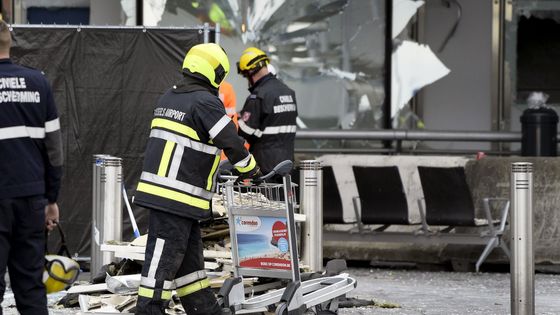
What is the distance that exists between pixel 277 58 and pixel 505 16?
280cm

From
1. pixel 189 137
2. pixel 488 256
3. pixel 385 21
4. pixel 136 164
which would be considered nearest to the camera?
pixel 189 137

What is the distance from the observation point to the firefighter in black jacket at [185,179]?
862cm

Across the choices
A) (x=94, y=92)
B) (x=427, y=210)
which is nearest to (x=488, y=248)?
(x=427, y=210)

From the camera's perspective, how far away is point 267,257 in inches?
365

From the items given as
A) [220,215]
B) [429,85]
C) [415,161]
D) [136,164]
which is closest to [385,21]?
[429,85]

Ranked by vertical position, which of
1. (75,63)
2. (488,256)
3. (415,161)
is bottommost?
(488,256)

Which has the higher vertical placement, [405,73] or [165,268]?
[405,73]

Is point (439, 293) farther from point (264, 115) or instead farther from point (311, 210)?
point (264, 115)

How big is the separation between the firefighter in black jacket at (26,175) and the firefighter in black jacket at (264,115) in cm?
441

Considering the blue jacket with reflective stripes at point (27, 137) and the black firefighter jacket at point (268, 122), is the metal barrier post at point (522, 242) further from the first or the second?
the blue jacket with reflective stripes at point (27, 137)

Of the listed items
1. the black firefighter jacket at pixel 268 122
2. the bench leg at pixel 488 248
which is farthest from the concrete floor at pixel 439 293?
the black firefighter jacket at pixel 268 122

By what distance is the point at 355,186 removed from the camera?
14977 mm

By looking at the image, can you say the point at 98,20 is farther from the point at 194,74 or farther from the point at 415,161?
the point at 194,74

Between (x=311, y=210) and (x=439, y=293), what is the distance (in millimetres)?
1979
